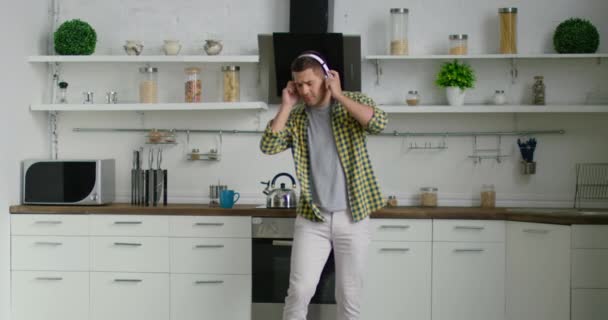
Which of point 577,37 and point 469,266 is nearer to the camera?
point 469,266

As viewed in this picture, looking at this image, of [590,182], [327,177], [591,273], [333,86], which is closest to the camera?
[333,86]

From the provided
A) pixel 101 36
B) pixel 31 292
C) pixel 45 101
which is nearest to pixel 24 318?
pixel 31 292

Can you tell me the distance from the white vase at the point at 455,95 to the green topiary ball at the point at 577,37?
2.16 ft

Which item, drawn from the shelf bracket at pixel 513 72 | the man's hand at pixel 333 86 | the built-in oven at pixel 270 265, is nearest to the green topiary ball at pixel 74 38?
the built-in oven at pixel 270 265

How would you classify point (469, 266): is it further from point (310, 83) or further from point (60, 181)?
point (60, 181)

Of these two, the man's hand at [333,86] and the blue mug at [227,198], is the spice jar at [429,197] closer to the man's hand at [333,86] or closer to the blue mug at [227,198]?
the blue mug at [227,198]

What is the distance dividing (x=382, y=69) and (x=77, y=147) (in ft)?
6.70

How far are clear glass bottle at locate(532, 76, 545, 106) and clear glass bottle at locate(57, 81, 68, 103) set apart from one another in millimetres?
2929

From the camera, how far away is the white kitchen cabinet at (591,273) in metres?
3.94

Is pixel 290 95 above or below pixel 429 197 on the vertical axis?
above

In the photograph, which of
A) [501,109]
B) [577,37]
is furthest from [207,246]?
[577,37]

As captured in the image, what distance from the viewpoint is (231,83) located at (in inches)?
192

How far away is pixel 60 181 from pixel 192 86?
3.22 feet

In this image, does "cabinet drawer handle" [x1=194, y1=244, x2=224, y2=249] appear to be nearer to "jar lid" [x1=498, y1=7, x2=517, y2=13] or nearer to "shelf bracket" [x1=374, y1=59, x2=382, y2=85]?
"shelf bracket" [x1=374, y1=59, x2=382, y2=85]
